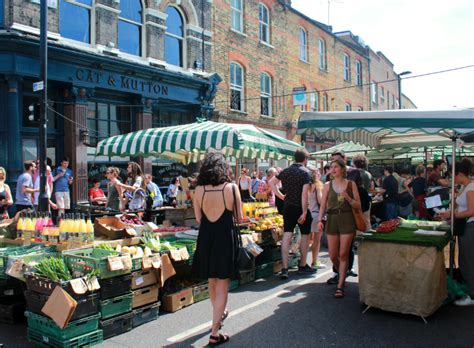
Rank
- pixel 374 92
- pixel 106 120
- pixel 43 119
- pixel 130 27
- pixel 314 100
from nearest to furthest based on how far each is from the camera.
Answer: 1. pixel 43 119
2. pixel 106 120
3. pixel 130 27
4. pixel 314 100
5. pixel 374 92

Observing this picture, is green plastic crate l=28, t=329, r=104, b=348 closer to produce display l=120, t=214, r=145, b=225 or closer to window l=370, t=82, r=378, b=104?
produce display l=120, t=214, r=145, b=225

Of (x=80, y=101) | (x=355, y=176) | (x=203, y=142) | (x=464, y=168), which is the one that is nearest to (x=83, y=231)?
(x=203, y=142)

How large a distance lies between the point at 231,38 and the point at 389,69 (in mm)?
24688

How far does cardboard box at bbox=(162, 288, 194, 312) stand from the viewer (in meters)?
5.59

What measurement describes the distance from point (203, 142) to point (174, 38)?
9.61 metres

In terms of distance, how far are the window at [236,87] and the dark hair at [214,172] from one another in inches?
557

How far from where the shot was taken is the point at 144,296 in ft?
17.1

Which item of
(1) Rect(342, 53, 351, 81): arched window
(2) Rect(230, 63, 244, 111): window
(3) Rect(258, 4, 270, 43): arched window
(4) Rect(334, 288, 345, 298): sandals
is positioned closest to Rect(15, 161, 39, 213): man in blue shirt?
(4) Rect(334, 288, 345, 298): sandals

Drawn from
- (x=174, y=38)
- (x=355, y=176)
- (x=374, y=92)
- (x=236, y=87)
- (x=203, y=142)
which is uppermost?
(x=374, y=92)

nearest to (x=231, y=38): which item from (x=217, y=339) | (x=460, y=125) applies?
(x=460, y=125)

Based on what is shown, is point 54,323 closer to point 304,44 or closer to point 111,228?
point 111,228

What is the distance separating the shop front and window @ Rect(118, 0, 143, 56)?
97 cm

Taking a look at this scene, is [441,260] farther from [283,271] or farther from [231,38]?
[231,38]

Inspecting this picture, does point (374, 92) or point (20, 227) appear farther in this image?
point (374, 92)
